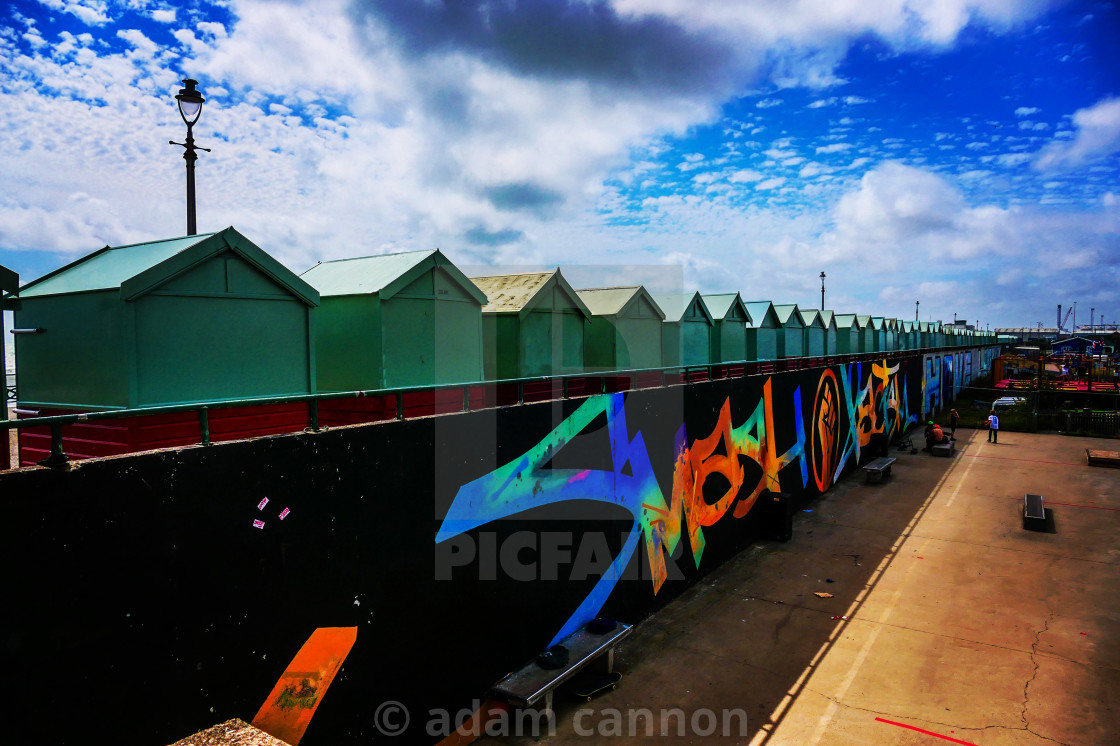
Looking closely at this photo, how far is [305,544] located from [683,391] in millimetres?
7962

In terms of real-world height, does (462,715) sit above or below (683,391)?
below

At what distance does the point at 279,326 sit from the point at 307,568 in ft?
9.17

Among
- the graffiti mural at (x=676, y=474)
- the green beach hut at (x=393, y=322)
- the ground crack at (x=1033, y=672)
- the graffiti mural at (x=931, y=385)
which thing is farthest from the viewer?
the graffiti mural at (x=931, y=385)

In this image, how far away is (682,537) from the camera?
40.7 ft

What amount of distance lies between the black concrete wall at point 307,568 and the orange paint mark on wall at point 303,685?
113 mm

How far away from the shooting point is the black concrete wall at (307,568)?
4219 millimetres

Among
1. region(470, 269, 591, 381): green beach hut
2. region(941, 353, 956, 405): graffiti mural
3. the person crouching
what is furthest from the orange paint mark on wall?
region(941, 353, 956, 405): graffiti mural

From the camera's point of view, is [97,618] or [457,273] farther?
[457,273]

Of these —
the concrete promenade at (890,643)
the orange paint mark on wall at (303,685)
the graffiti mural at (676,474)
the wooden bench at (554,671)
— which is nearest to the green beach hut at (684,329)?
the graffiti mural at (676,474)

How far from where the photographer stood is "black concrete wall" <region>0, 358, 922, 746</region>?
4219mm

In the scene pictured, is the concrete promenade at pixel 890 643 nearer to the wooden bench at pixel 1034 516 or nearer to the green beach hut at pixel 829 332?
the wooden bench at pixel 1034 516

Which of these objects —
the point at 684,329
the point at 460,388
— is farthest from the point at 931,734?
the point at 684,329

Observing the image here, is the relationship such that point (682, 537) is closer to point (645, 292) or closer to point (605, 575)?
point (605, 575)

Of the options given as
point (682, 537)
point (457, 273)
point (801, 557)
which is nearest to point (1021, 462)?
point (801, 557)
